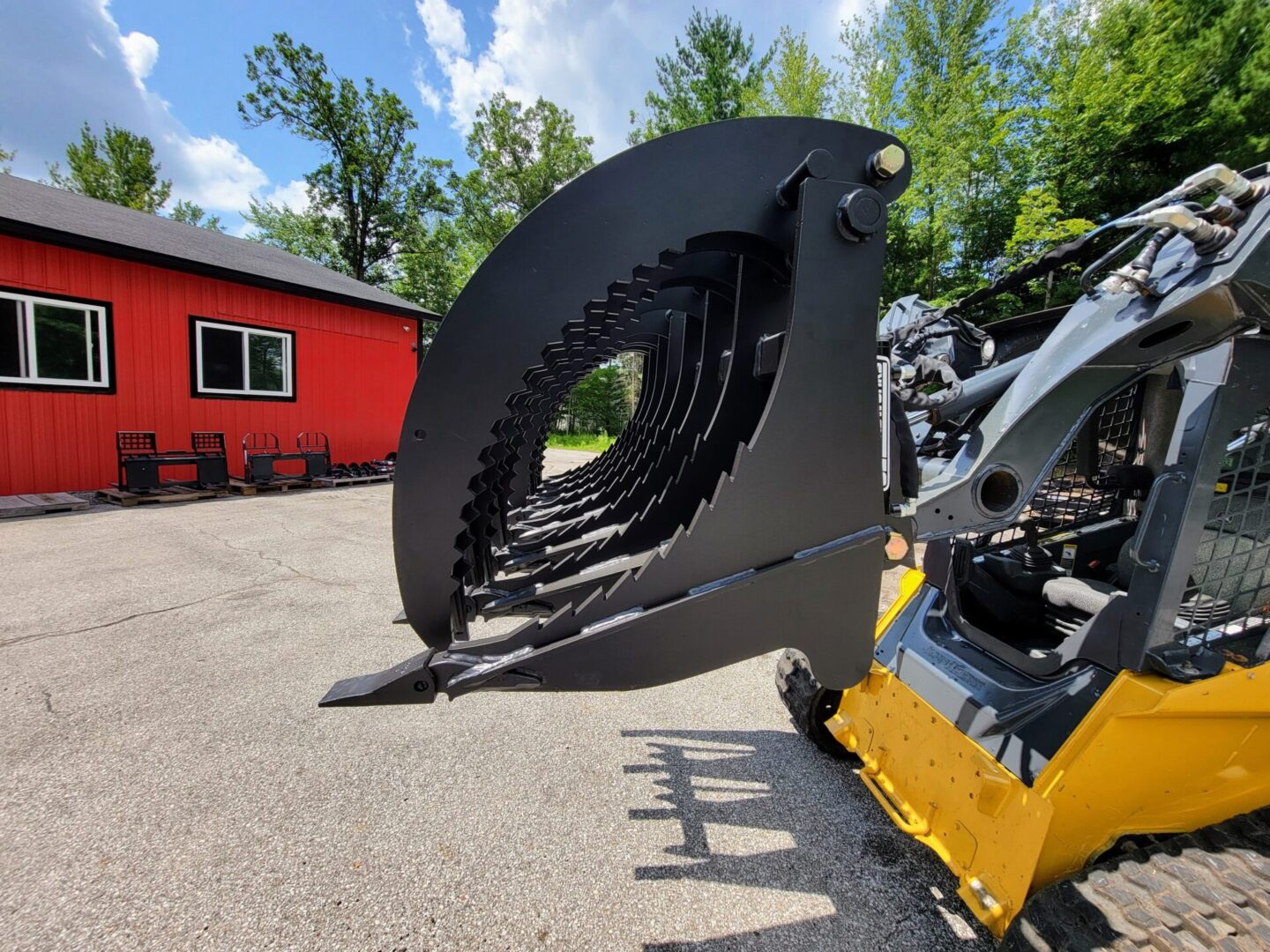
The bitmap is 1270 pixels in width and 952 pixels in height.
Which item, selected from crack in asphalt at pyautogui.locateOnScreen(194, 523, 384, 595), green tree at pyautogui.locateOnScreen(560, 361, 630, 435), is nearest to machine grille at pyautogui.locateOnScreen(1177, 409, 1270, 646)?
crack in asphalt at pyautogui.locateOnScreen(194, 523, 384, 595)

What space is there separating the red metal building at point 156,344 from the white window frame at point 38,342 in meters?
0.01

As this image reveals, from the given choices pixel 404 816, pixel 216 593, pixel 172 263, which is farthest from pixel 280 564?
pixel 172 263

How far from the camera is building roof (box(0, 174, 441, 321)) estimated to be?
7.89 m

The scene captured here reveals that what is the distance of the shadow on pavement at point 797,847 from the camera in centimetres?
178

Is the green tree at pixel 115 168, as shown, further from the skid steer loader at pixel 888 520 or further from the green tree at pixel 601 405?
the skid steer loader at pixel 888 520

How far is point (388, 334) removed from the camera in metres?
12.5

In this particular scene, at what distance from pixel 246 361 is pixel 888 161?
11.8 m

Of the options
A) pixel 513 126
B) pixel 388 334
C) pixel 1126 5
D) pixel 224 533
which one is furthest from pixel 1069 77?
pixel 513 126

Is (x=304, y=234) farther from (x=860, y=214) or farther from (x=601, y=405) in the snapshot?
(x=860, y=214)

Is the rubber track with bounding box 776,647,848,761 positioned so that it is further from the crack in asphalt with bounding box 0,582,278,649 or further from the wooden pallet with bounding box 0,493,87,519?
the wooden pallet with bounding box 0,493,87,519

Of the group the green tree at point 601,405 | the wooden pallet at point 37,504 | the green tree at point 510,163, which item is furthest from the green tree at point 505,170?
the wooden pallet at point 37,504

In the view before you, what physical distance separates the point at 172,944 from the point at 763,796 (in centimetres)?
202

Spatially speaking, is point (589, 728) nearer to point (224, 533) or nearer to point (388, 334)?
point (224, 533)

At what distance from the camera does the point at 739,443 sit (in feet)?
3.69
